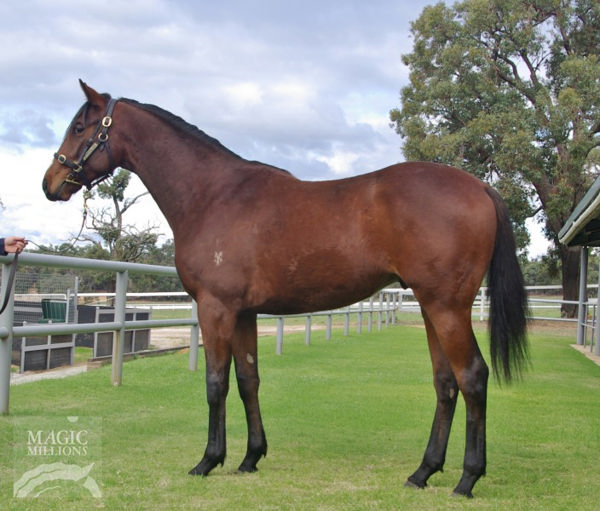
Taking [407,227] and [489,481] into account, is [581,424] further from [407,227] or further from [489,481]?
[407,227]

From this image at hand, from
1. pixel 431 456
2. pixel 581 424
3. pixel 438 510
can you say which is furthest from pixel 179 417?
pixel 581 424

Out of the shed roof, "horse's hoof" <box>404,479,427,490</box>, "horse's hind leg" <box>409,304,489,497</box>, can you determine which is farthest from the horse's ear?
the shed roof

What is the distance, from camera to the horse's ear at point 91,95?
4074 mm

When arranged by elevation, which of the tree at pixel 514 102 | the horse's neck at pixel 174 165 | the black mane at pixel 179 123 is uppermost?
the tree at pixel 514 102

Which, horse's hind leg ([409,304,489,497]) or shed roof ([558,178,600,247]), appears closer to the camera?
horse's hind leg ([409,304,489,497])

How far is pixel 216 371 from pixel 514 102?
21590mm

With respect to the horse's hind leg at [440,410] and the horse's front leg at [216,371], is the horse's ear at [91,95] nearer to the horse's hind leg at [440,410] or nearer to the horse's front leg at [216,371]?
the horse's front leg at [216,371]

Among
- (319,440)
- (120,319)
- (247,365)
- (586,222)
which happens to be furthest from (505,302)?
(586,222)

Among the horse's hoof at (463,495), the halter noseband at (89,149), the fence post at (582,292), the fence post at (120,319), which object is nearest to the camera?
the horse's hoof at (463,495)

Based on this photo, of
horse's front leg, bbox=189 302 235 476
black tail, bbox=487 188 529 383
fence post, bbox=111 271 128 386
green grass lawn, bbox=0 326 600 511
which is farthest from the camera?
fence post, bbox=111 271 128 386

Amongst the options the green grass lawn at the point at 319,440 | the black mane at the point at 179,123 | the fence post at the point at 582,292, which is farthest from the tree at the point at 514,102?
the black mane at the point at 179,123

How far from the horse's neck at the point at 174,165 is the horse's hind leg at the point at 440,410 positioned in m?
1.60

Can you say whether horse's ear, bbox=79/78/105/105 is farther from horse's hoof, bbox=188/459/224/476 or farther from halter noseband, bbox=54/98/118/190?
horse's hoof, bbox=188/459/224/476

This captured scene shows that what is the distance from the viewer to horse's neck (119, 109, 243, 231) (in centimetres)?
401
